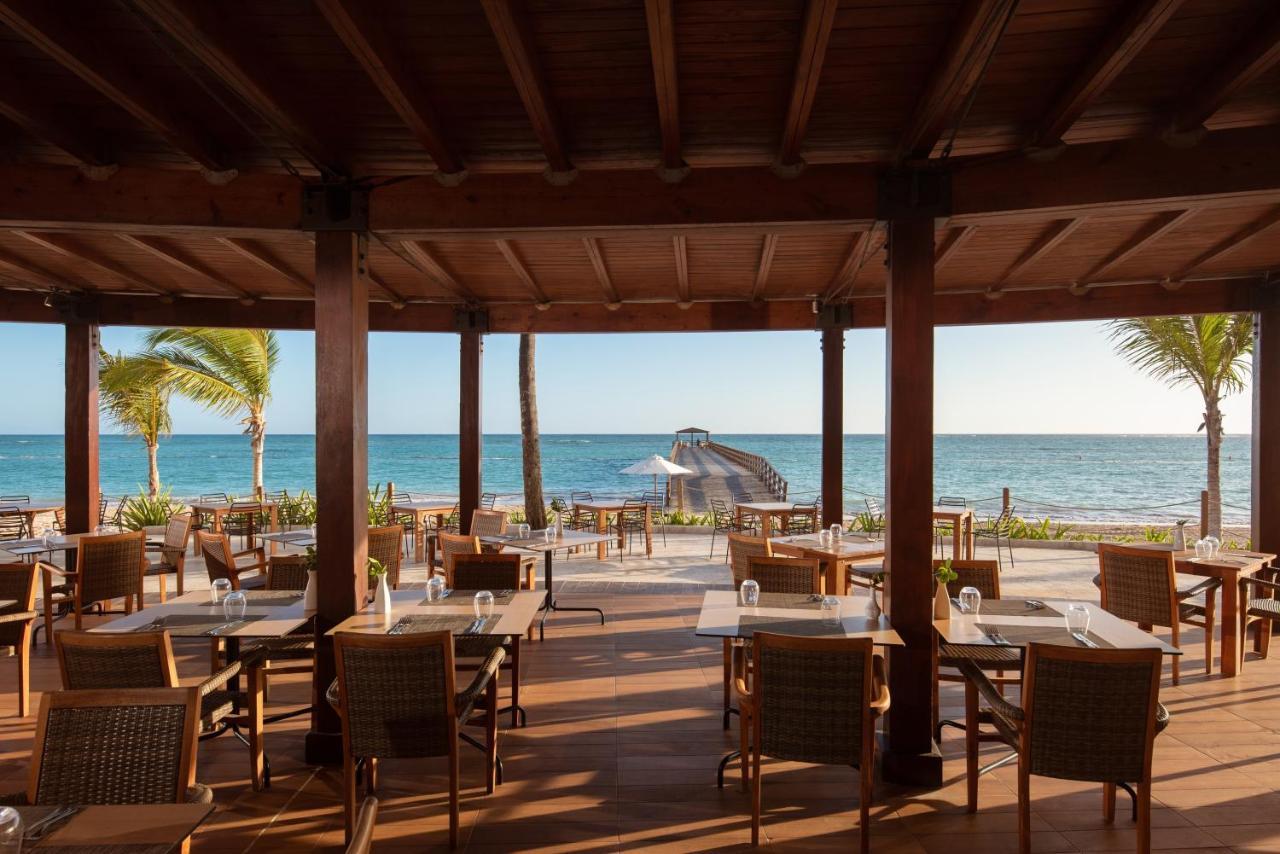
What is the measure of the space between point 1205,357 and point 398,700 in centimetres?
1155

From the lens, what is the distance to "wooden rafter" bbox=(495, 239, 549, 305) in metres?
5.33

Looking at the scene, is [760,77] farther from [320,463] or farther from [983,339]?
[983,339]

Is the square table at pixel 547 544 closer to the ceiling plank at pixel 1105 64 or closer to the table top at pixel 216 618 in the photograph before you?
the table top at pixel 216 618

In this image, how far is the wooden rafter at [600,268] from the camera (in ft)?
17.4

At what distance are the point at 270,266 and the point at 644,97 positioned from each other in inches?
151

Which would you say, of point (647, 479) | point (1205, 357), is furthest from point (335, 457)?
point (647, 479)

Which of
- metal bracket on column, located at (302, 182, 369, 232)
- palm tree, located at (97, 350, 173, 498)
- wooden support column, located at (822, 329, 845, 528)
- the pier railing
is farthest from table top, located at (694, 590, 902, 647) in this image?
palm tree, located at (97, 350, 173, 498)

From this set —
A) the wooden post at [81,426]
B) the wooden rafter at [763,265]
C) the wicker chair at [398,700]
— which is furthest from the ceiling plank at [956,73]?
the wooden post at [81,426]

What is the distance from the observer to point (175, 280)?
663 centimetres

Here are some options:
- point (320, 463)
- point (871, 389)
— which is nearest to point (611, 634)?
point (320, 463)

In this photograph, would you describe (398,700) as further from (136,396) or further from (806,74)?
(136,396)

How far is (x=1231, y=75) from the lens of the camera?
286cm

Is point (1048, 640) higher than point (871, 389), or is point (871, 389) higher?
point (871, 389)

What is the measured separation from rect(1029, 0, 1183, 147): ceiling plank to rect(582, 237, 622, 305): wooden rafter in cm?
266
